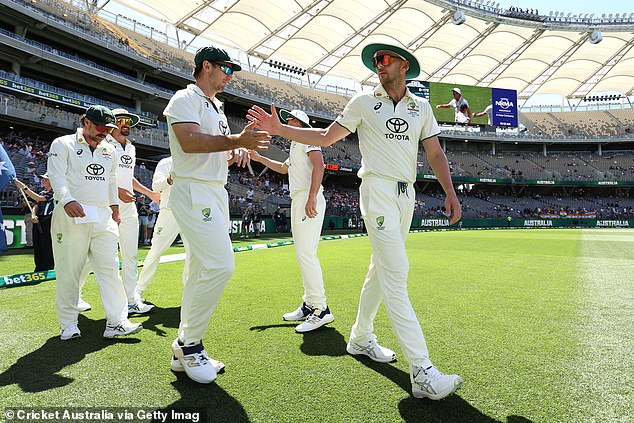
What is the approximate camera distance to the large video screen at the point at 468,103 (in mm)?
43125

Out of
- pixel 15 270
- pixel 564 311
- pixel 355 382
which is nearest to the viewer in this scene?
pixel 355 382

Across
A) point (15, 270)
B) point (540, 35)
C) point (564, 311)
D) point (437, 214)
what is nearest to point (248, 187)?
point (437, 214)

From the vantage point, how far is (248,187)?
109 ft

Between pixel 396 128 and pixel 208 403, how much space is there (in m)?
2.28

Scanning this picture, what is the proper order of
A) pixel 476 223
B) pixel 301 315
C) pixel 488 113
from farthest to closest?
pixel 488 113 → pixel 476 223 → pixel 301 315

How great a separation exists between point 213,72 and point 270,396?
2391mm

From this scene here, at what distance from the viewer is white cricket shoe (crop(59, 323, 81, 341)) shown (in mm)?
3754

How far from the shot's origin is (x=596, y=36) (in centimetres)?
3919

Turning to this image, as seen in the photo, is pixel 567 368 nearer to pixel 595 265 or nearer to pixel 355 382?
pixel 355 382

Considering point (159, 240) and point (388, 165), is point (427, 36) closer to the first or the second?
point (159, 240)

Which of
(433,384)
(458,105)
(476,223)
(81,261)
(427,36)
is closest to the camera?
(433,384)

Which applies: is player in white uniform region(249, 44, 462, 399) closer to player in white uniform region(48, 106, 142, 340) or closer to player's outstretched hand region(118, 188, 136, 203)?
player in white uniform region(48, 106, 142, 340)

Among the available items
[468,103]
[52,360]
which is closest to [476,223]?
[468,103]

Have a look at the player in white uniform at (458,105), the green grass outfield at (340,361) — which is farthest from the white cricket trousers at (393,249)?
the player in white uniform at (458,105)
